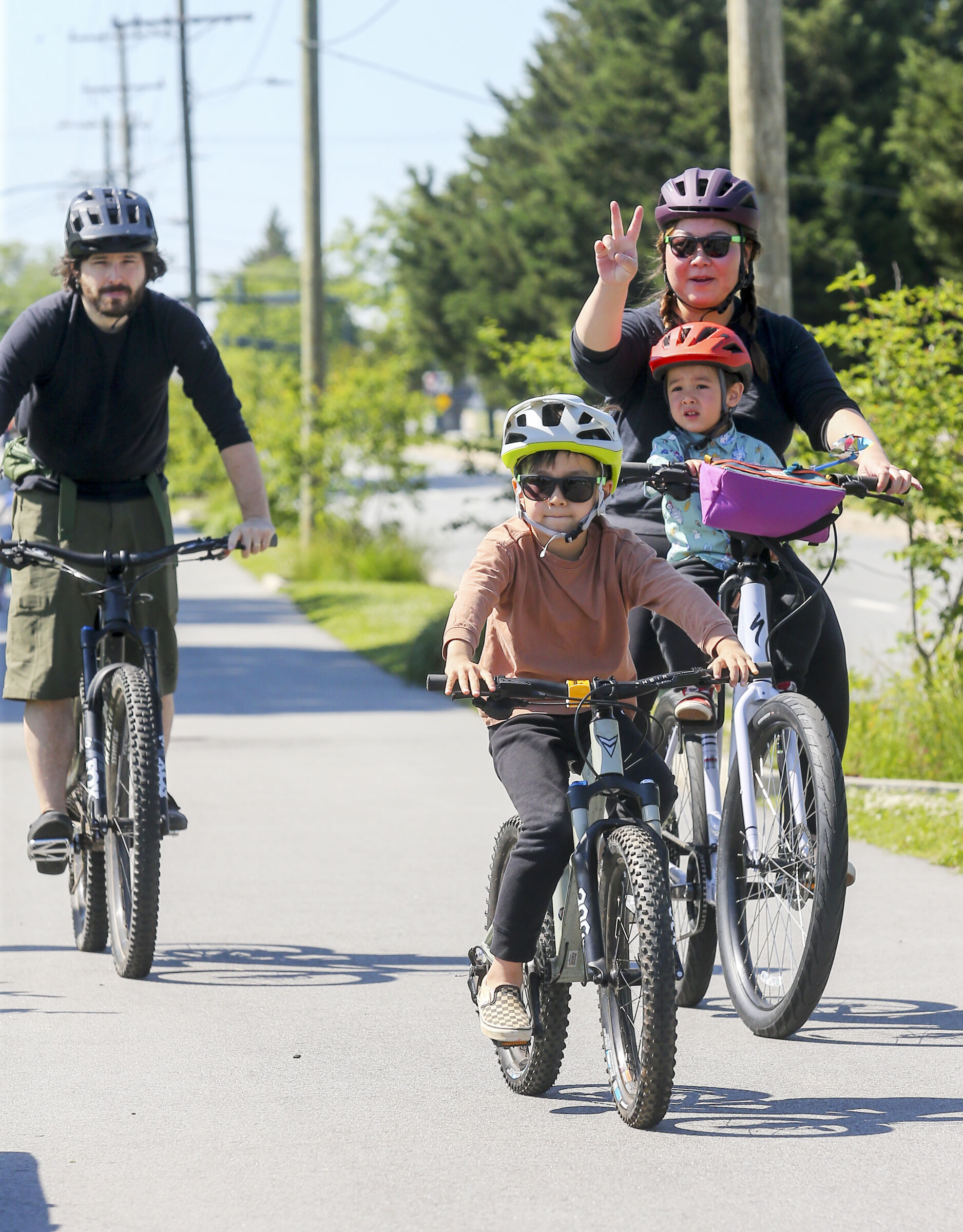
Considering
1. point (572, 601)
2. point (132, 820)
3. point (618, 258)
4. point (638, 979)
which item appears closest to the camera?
point (638, 979)

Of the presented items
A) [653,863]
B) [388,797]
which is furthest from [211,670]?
[653,863]

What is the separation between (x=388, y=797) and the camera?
8391 mm

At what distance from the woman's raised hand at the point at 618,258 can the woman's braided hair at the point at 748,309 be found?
34cm

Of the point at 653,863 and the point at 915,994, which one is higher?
the point at 653,863

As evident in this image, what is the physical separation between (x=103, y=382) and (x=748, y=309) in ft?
6.33

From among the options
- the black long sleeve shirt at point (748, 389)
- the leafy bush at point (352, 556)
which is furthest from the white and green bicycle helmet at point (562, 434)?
the leafy bush at point (352, 556)

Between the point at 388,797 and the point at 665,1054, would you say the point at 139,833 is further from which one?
the point at 388,797

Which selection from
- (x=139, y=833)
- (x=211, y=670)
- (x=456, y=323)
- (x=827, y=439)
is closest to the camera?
(x=827, y=439)

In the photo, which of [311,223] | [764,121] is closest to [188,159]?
[311,223]

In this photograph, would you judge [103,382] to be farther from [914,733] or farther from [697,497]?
[914,733]

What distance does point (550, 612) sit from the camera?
410cm

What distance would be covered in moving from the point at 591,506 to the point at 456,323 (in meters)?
53.6

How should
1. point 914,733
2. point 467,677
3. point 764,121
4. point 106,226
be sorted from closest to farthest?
1. point 467,677
2. point 106,226
3. point 914,733
4. point 764,121

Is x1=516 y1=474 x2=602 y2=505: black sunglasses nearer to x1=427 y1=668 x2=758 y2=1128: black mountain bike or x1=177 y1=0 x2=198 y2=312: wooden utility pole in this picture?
x1=427 y1=668 x2=758 y2=1128: black mountain bike
